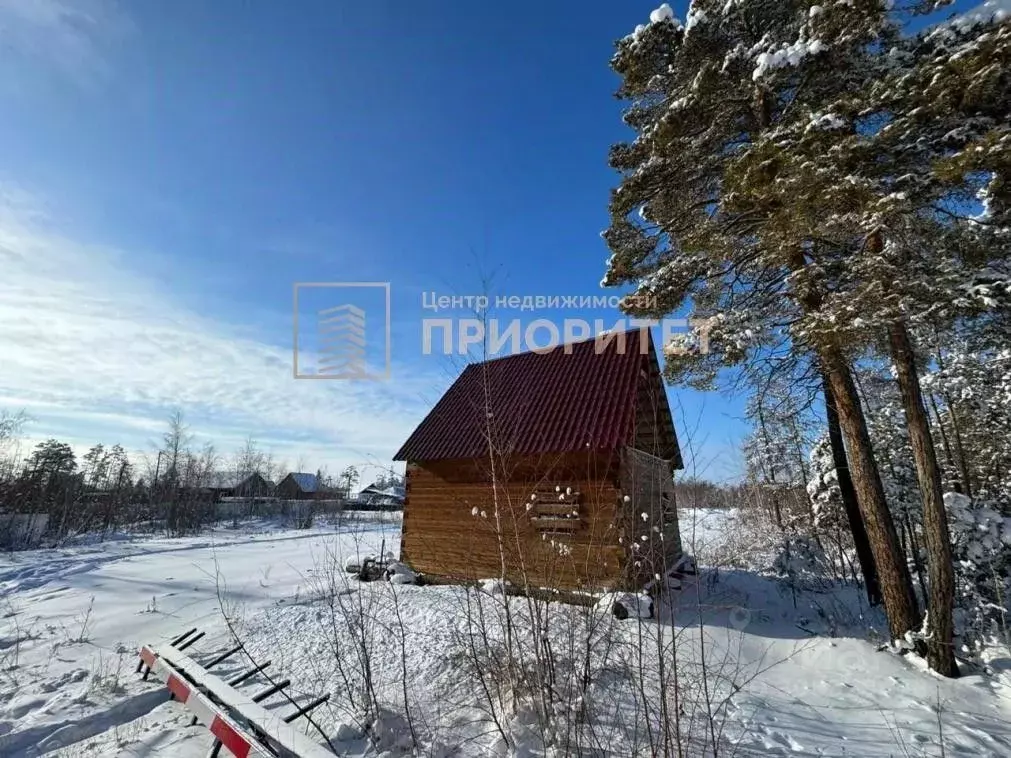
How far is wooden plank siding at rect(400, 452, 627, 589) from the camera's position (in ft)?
25.5

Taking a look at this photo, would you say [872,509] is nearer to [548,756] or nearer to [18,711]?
[548,756]

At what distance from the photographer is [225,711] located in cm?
412

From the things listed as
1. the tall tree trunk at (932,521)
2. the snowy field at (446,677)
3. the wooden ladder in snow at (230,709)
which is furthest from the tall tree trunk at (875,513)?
the wooden ladder in snow at (230,709)

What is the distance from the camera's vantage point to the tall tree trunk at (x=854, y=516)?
817cm

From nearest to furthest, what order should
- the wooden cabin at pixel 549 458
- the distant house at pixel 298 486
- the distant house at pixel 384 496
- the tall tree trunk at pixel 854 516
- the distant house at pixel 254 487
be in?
Result: the wooden cabin at pixel 549 458 → the tall tree trunk at pixel 854 516 → the distant house at pixel 384 496 → the distant house at pixel 254 487 → the distant house at pixel 298 486

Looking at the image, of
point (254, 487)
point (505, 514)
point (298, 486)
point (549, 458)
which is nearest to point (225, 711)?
point (505, 514)

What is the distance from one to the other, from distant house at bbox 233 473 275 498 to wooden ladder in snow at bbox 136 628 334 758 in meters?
39.0

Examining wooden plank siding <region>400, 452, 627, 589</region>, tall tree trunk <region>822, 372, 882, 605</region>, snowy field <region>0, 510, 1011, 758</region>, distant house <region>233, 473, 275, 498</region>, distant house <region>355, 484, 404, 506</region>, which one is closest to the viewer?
snowy field <region>0, 510, 1011, 758</region>

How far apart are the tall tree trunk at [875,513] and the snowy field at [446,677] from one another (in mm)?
639

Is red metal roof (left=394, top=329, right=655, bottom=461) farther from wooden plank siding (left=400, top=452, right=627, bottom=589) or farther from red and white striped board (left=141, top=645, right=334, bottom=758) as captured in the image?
red and white striped board (left=141, top=645, right=334, bottom=758)

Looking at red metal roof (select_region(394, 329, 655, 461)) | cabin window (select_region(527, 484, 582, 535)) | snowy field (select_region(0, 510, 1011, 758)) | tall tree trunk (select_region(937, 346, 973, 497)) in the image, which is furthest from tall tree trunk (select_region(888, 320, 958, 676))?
tall tree trunk (select_region(937, 346, 973, 497))

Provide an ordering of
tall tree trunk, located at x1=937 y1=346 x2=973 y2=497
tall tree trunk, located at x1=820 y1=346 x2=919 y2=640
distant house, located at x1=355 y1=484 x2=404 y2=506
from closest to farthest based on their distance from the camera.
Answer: tall tree trunk, located at x1=820 y1=346 x2=919 y2=640
tall tree trunk, located at x1=937 y1=346 x2=973 y2=497
distant house, located at x1=355 y1=484 x2=404 y2=506

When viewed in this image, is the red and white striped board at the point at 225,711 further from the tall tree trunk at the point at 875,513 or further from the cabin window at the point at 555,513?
the tall tree trunk at the point at 875,513

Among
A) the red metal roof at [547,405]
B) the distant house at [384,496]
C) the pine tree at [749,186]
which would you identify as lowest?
the distant house at [384,496]
